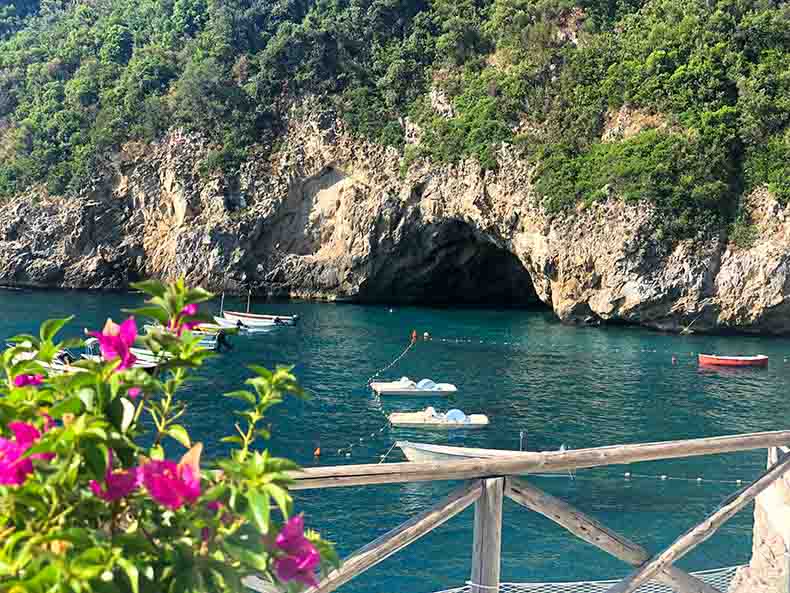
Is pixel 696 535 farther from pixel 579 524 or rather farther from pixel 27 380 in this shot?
pixel 27 380

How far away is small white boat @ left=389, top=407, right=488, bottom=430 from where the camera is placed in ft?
98.8

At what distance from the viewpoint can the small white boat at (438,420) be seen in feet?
98.8

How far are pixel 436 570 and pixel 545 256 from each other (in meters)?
40.5

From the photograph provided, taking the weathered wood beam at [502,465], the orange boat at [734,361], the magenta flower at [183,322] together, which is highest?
the magenta flower at [183,322]

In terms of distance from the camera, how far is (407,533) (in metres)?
4.73

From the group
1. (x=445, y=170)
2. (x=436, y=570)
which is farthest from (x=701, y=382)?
(x=445, y=170)

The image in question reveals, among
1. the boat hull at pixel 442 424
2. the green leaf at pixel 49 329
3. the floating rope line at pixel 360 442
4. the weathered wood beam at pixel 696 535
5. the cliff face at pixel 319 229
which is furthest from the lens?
the cliff face at pixel 319 229

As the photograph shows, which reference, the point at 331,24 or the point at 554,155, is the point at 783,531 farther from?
the point at 331,24

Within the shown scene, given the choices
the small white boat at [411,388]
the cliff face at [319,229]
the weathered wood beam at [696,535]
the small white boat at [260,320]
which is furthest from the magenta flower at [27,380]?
the cliff face at [319,229]

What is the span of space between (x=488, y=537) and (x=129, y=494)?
2.78 m

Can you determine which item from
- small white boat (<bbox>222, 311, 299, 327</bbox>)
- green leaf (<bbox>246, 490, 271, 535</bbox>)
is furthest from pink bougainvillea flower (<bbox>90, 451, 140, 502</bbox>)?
small white boat (<bbox>222, 311, 299, 327</bbox>)

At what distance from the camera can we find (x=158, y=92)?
7419cm

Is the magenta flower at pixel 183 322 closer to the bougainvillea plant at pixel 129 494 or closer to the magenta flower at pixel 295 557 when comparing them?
the bougainvillea plant at pixel 129 494

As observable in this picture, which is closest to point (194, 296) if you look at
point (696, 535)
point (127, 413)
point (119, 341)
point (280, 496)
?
point (119, 341)
